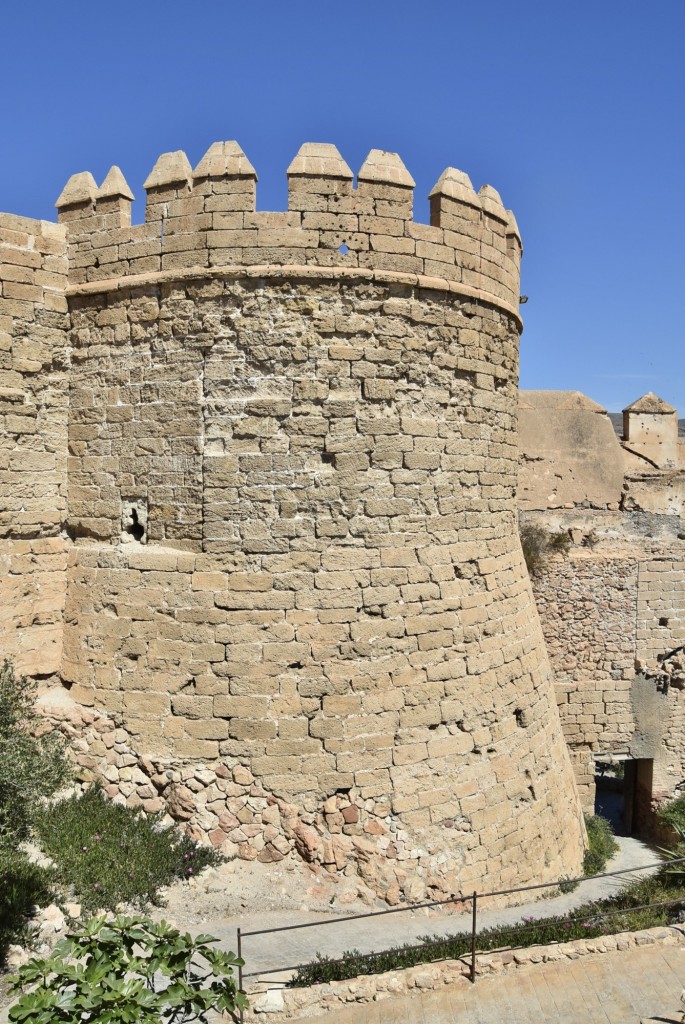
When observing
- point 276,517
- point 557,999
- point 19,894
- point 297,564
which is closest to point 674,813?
point 557,999

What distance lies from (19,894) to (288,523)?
12.2 ft

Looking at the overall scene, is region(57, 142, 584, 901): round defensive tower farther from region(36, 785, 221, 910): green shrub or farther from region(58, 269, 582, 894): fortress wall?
region(36, 785, 221, 910): green shrub

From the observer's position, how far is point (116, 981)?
3.77m

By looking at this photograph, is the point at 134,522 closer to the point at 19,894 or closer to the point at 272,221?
the point at 272,221

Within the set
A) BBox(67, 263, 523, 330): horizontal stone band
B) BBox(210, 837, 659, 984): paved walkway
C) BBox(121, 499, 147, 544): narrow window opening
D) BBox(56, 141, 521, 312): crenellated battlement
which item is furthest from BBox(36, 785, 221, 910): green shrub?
BBox(56, 141, 521, 312): crenellated battlement

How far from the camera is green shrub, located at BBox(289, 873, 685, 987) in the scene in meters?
5.88

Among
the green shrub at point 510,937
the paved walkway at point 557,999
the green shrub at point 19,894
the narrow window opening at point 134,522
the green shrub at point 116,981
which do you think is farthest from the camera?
the narrow window opening at point 134,522

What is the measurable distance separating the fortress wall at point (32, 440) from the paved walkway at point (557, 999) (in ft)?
14.7

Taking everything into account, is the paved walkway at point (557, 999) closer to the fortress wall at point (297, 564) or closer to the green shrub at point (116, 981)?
the fortress wall at point (297, 564)

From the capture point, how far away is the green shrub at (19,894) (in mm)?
5781

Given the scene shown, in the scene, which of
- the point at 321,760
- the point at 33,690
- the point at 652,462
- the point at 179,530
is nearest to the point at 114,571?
the point at 179,530

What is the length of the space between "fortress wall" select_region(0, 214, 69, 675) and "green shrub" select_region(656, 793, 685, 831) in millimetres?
9545

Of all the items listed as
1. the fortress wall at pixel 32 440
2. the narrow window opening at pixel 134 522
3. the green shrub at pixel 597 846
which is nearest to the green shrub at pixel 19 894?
the fortress wall at pixel 32 440

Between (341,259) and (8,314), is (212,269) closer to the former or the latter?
(341,259)
